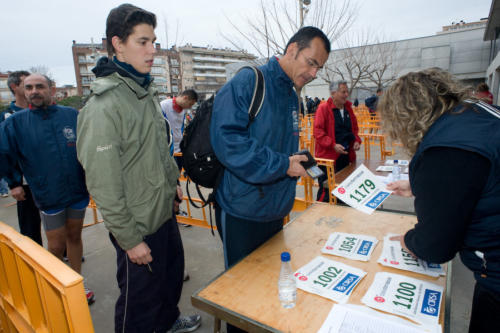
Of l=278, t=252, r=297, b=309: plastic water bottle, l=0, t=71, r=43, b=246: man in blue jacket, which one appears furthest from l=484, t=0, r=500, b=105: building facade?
l=0, t=71, r=43, b=246: man in blue jacket

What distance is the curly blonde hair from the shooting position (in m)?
1.10

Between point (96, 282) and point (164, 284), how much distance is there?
1622mm

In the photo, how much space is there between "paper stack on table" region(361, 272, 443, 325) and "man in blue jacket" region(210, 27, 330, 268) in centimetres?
62

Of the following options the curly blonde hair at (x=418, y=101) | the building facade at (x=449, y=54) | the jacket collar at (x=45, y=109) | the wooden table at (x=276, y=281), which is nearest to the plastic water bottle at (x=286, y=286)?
the wooden table at (x=276, y=281)

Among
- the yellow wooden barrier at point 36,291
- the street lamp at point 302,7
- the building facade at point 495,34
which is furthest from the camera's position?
the building facade at point 495,34

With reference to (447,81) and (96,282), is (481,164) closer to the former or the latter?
(447,81)

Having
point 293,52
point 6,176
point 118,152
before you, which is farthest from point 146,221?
point 6,176

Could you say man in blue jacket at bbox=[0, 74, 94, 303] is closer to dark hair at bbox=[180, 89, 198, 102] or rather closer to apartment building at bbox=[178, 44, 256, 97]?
dark hair at bbox=[180, 89, 198, 102]

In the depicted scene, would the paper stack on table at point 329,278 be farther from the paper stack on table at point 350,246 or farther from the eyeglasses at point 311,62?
the eyeglasses at point 311,62

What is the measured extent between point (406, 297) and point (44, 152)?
8.81 feet

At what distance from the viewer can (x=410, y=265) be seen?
1440 millimetres

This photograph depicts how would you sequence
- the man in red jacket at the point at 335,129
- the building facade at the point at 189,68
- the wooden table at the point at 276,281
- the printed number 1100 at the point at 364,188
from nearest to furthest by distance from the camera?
the wooden table at the point at 276,281 < the printed number 1100 at the point at 364,188 < the man in red jacket at the point at 335,129 < the building facade at the point at 189,68

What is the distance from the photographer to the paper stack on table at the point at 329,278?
126 centimetres

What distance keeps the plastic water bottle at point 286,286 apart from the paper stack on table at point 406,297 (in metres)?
0.29
